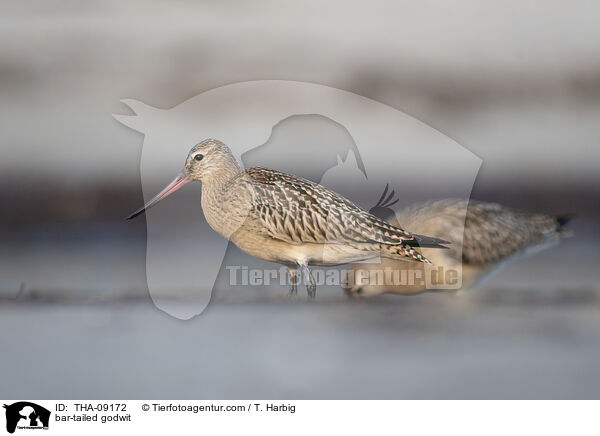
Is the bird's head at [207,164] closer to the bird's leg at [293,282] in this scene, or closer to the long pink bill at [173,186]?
the long pink bill at [173,186]

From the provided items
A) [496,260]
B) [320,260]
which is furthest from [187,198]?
[496,260]

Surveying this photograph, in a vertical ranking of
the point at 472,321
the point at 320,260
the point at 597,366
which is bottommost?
the point at 597,366

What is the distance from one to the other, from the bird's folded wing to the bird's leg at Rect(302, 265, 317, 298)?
140 mm

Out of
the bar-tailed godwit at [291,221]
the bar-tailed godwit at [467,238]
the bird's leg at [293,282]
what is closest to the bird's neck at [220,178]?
the bar-tailed godwit at [291,221]

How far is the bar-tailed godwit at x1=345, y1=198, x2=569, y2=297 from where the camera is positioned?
3.30 metres

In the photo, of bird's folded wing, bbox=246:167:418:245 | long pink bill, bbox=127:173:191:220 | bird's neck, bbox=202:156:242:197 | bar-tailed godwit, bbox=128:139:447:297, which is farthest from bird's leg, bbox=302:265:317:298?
long pink bill, bbox=127:173:191:220

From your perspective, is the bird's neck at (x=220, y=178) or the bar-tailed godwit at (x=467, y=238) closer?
the bird's neck at (x=220, y=178)

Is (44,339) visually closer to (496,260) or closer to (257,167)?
(257,167)

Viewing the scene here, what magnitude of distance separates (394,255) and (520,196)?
1718 millimetres

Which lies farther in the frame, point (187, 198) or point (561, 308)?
point (187, 198)

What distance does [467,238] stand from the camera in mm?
3395

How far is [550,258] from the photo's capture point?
3.75 meters

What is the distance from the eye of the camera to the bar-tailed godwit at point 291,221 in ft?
9.77
